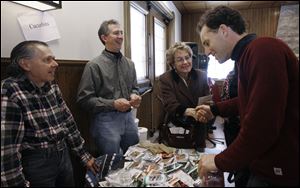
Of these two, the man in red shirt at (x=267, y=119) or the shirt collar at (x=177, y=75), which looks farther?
the shirt collar at (x=177, y=75)

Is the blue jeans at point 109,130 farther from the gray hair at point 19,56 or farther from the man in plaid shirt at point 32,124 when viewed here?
the gray hair at point 19,56

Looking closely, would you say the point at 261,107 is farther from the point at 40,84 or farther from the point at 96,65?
the point at 96,65

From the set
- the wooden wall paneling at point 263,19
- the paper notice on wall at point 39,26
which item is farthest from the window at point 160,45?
the paper notice on wall at point 39,26

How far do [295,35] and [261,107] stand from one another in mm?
5863

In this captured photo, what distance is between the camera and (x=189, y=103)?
225 centimetres

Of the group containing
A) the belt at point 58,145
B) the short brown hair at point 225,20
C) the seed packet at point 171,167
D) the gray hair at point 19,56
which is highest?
the short brown hair at point 225,20

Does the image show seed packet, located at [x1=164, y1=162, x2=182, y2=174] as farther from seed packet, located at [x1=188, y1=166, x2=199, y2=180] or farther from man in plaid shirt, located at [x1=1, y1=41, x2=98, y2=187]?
man in plaid shirt, located at [x1=1, y1=41, x2=98, y2=187]

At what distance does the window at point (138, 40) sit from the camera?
3.22 metres

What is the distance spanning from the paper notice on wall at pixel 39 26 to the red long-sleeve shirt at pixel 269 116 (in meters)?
1.15

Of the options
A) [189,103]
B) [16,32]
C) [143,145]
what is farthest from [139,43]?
[16,32]

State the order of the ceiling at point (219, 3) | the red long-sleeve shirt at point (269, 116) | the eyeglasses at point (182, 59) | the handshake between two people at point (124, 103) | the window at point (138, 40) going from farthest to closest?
the ceiling at point (219, 3), the window at point (138, 40), the eyeglasses at point (182, 59), the handshake between two people at point (124, 103), the red long-sleeve shirt at point (269, 116)

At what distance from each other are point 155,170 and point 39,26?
103cm

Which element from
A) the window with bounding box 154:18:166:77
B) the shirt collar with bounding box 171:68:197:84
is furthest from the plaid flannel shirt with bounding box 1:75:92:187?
the window with bounding box 154:18:166:77

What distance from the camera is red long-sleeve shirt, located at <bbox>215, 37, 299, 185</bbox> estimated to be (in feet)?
2.53
